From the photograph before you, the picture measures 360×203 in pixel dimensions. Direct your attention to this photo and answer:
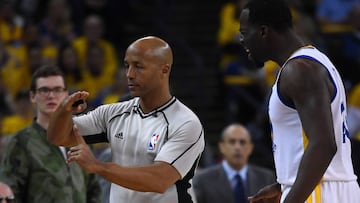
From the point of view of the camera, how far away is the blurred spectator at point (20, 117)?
36.8ft

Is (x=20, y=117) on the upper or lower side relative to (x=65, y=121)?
lower

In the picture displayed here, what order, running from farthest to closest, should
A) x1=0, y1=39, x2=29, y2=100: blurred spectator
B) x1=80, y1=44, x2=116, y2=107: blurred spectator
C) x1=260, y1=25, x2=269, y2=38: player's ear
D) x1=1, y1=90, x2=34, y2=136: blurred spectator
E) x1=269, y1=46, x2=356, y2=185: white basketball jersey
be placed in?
x1=80, y1=44, x2=116, y2=107: blurred spectator, x1=0, y1=39, x2=29, y2=100: blurred spectator, x1=1, y1=90, x2=34, y2=136: blurred spectator, x1=260, y1=25, x2=269, y2=38: player's ear, x1=269, y1=46, x2=356, y2=185: white basketball jersey

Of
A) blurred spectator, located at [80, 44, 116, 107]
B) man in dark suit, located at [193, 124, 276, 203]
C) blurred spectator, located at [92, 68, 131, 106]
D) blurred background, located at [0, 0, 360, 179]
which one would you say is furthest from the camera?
blurred spectator, located at [80, 44, 116, 107]

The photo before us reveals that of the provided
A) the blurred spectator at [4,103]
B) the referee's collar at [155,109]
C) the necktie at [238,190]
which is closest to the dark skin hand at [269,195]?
the referee's collar at [155,109]

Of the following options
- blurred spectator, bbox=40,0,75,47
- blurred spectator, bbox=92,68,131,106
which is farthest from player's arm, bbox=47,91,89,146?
blurred spectator, bbox=40,0,75,47

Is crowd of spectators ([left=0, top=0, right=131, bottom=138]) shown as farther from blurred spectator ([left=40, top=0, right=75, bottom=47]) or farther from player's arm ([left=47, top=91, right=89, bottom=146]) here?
player's arm ([left=47, top=91, right=89, bottom=146])

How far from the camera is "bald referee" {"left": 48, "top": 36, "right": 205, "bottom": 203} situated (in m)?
5.22

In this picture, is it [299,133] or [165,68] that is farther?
[165,68]

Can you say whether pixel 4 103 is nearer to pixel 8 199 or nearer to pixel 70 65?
pixel 70 65

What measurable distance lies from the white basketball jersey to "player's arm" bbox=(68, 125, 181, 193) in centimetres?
64

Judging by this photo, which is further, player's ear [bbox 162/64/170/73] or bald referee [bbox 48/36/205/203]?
player's ear [bbox 162/64/170/73]

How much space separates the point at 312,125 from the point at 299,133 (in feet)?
0.76

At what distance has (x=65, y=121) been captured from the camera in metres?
5.30

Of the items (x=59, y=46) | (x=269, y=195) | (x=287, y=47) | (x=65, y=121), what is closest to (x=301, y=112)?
(x=287, y=47)
